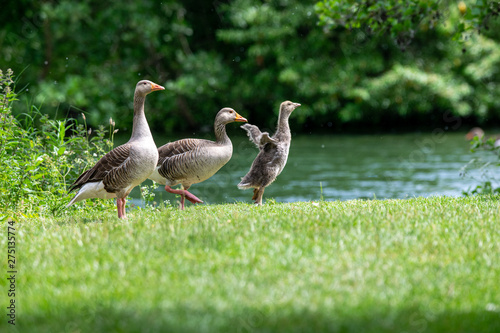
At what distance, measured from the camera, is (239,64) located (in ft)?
109

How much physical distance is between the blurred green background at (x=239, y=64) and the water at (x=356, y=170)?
2.48 metres

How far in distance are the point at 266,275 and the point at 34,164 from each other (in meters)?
5.44

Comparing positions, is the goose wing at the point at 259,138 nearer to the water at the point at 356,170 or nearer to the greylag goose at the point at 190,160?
the greylag goose at the point at 190,160

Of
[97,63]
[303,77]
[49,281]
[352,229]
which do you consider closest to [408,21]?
[352,229]

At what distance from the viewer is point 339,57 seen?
1238 inches

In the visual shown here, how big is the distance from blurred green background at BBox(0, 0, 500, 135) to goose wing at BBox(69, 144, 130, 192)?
1999cm

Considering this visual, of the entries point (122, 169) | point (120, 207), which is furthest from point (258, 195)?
point (122, 169)

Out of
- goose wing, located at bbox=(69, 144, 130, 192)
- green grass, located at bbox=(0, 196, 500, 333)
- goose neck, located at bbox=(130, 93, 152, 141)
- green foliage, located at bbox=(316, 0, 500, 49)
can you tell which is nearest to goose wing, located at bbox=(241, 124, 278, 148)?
goose neck, located at bbox=(130, 93, 152, 141)

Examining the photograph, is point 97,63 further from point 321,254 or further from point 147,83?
point 321,254

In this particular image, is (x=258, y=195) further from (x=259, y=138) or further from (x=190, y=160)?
(x=190, y=160)

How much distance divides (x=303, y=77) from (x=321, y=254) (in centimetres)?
2496

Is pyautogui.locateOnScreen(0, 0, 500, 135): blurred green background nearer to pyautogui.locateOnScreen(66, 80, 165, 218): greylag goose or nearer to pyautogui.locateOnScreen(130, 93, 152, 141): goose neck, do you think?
pyautogui.locateOnScreen(130, 93, 152, 141): goose neck

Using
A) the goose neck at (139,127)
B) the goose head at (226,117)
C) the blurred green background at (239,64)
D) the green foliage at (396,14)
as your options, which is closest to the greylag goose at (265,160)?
the goose head at (226,117)

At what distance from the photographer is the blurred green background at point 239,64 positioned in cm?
2956
